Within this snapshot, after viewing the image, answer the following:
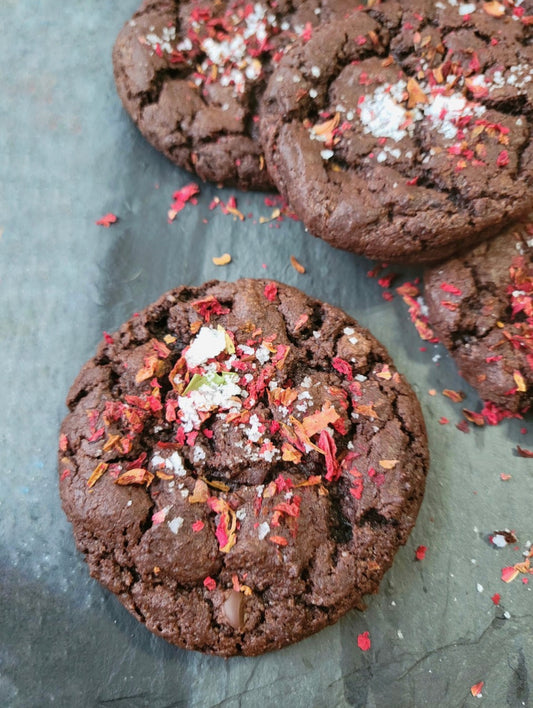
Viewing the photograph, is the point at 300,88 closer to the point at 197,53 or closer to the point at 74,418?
the point at 197,53

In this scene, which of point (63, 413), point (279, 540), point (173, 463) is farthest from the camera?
point (63, 413)

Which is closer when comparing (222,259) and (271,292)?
(271,292)

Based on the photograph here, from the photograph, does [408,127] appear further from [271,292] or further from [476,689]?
[476,689]

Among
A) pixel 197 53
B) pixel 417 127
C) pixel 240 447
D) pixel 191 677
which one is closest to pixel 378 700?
pixel 191 677

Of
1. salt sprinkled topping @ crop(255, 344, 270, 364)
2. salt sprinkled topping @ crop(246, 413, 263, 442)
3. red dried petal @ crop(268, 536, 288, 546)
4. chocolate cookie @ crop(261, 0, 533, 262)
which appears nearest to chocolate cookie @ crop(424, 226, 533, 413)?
chocolate cookie @ crop(261, 0, 533, 262)

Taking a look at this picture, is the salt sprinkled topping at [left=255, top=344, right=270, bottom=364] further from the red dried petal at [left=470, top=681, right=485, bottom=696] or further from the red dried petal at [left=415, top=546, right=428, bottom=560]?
the red dried petal at [left=470, top=681, right=485, bottom=696]

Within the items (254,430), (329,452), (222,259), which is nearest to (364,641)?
(329,452)
